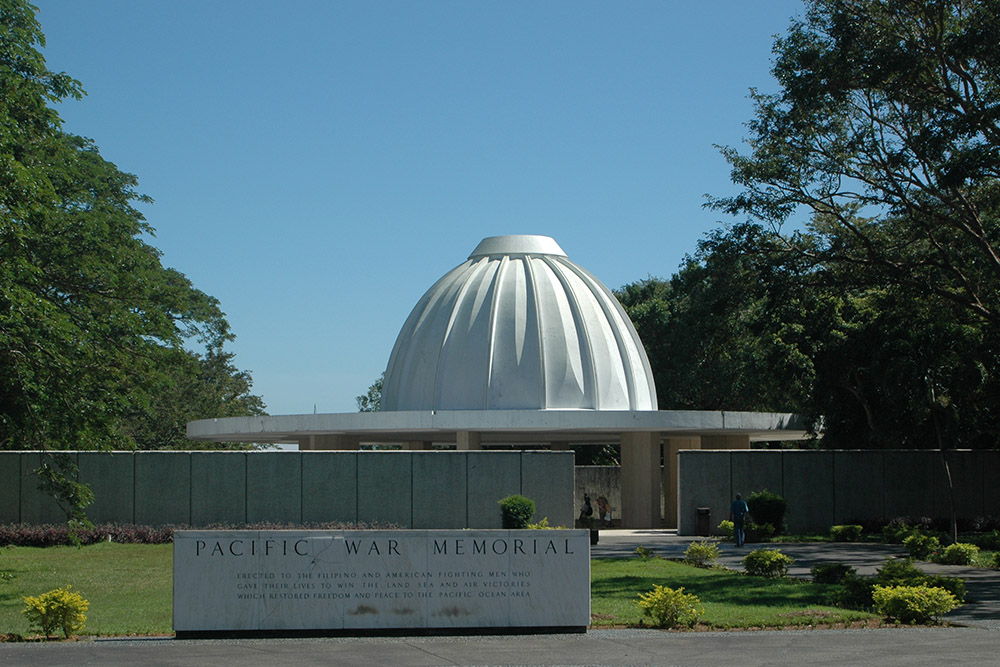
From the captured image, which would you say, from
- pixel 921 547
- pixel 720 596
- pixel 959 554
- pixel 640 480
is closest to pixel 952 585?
pixel 720 596

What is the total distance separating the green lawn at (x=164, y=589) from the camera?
579 inches

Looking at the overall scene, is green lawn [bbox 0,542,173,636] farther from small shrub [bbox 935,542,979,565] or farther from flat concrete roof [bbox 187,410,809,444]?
small shrub [bbox 935,542,979,565]

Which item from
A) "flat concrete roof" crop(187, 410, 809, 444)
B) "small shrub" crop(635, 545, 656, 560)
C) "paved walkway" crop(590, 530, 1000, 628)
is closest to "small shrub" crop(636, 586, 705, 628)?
"paved walkway" crop(590, 530, 1000, 628)

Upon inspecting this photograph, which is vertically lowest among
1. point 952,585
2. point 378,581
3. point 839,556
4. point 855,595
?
point 839,556

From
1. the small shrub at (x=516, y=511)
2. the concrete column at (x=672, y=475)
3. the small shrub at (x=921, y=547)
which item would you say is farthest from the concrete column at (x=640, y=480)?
the small shrub at (x=921, y=547)

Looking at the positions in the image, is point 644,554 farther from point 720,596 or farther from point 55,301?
point 55,301

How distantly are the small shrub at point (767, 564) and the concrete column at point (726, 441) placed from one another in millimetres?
22114

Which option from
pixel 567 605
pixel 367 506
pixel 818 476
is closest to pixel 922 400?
pixel 818 476

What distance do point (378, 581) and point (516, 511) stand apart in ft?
47.5

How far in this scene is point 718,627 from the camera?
14.1 m

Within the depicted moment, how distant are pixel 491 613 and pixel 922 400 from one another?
21617mm

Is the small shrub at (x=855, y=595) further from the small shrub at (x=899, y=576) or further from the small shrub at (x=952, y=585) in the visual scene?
the small shrub at (x=952, y=585)

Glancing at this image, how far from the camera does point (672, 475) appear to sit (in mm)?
41406

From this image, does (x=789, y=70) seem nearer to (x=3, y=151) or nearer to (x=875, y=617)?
(x=875, y=617)
